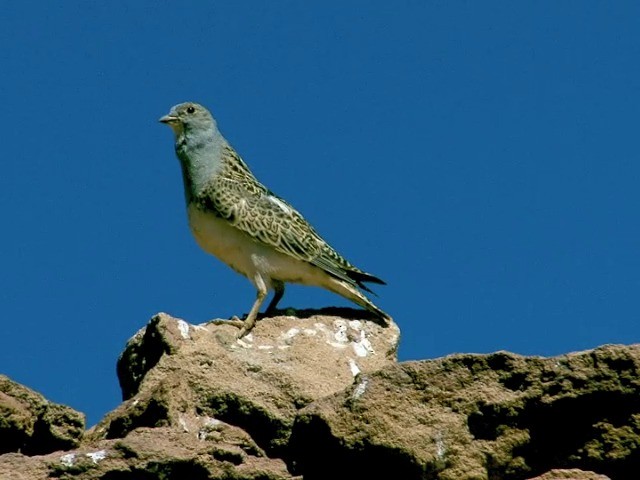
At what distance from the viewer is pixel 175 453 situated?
7.71m

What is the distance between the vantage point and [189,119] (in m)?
15.3

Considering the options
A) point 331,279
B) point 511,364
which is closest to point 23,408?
point 511,364

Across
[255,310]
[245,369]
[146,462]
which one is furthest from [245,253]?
[146,462]

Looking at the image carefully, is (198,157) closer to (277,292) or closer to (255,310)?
(277,292)

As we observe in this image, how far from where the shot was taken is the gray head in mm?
15336

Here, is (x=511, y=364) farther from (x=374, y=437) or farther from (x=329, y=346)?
(x=329, y=346)

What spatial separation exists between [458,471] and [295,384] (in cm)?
245

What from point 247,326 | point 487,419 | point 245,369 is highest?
point 247,326

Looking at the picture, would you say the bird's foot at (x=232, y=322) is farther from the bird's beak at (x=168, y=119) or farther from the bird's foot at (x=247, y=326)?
the bird's beak at (x=168, y=119)

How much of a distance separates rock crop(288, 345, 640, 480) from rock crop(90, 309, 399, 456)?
4.44ft

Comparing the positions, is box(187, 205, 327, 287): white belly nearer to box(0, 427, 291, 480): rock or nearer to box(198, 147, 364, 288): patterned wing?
box(198, 147, 364, 288): patterned wing

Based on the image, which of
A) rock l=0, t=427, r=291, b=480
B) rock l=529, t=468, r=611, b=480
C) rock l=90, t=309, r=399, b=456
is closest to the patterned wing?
rock l=90, t=309, r=399, b=456

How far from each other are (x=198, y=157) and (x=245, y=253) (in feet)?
3.94

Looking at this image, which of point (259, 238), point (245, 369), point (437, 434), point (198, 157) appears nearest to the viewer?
point (437, 434)
